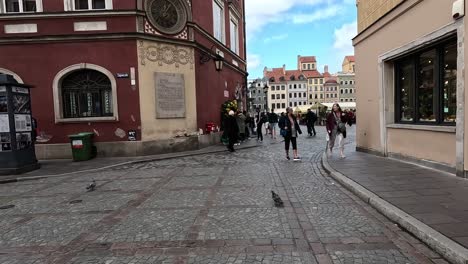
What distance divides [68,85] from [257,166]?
8673mm

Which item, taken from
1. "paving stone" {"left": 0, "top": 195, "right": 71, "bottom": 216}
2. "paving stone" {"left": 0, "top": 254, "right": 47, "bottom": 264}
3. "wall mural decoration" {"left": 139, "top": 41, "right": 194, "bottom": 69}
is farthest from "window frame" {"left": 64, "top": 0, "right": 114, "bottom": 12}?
"paving stone" {"left": 0, "top": 254, "right": 47, "bottom": 264}

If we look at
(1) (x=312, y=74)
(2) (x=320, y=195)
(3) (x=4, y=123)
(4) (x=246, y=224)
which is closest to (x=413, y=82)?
(2) (x=320, y=195)

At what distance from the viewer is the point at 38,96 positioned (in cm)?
1428

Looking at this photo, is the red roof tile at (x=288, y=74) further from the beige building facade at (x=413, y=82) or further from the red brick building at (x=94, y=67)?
the beige building facade at (x=413, y=82)

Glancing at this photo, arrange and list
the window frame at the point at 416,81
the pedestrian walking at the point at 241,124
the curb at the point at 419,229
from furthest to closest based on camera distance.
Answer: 1. the pedestrian walking at the point at 241,124
2. the window frame at the point at 416,81
3. the curb at the point at 419,229

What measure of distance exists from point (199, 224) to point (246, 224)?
2.35 ft

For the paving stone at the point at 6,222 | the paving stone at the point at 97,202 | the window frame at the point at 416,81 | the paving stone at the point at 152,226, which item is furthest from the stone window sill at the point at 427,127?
the paving stone at the point at 6,222

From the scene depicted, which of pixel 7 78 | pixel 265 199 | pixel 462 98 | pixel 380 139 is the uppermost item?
pixel 7 78

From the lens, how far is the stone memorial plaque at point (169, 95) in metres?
15.0

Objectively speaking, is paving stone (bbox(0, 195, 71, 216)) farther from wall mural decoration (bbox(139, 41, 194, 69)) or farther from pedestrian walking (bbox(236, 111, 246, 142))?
pedestrian walking (bbox(236, 111, 246, 142))

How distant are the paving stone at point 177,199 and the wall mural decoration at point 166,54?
26.9 ft

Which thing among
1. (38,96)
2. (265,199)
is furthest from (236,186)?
(38,96)

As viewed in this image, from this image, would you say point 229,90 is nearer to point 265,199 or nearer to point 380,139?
point 380,139

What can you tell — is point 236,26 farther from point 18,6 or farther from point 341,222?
point 341,222
